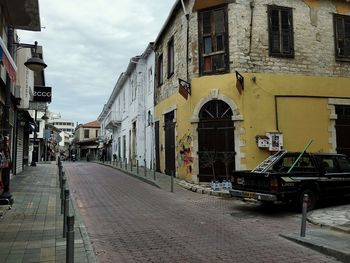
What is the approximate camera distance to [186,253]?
263 inches

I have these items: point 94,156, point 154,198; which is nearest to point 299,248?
point 154,198

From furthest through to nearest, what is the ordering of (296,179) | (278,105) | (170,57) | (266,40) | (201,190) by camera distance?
(170,57), (266,40), (278,105), (201,190), (296,179)

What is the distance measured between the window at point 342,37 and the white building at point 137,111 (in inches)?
436

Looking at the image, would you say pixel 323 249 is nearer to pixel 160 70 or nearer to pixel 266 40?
pixel 266 40

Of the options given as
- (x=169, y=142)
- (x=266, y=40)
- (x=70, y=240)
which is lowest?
(x=70, y=240)

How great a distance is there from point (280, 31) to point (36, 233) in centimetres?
1285

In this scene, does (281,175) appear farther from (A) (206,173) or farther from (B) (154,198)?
(A) (206,173)

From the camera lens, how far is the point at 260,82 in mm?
15875

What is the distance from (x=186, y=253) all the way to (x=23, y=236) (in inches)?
121

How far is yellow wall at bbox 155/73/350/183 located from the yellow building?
0.13ft

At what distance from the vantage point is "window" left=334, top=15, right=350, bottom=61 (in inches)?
681

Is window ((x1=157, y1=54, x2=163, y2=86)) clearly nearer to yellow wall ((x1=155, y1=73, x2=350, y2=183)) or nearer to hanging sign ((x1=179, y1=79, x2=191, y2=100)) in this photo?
hanging sign ((x1=179, y1=79, x2=191, y2=100))

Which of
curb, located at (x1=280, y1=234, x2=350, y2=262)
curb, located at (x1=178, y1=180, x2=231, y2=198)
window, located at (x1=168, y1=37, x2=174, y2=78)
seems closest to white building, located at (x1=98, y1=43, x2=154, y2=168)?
window, located at (x1=168, y1=37, x2=174, y2=78)

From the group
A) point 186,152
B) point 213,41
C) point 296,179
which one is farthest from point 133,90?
point 296,179
